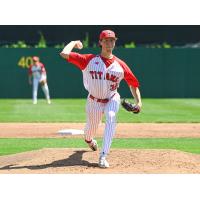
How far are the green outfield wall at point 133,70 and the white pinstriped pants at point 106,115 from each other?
703 inches

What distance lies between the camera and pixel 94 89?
8352 mm

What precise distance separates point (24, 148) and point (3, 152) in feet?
1.94

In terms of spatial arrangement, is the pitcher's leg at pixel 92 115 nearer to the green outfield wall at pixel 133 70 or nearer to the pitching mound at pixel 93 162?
the pitching mound at pixel 93 162

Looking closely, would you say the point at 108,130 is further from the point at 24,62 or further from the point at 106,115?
the point at 24,62

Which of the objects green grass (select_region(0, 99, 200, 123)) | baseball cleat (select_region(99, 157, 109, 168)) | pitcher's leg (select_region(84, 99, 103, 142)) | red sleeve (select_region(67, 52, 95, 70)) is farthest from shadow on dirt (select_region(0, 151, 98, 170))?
green grass (select_region(0, 99, 200, 123))

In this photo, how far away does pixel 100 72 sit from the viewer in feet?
27.0

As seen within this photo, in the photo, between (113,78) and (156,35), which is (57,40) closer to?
(156,35)

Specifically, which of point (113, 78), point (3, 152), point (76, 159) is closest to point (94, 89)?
point (113, 78)

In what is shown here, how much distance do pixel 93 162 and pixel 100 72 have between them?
4.30ft

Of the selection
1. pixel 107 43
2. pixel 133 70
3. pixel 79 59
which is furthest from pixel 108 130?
pixel 133 70

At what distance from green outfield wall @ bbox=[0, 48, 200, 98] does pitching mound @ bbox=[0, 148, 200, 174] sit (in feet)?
56.8

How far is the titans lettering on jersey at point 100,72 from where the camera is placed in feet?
27.0

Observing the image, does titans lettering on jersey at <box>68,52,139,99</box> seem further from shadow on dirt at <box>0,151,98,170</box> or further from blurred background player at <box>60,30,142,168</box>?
shadow on dirt at <box>0,151,98,170</box>

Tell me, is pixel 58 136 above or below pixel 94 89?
below
